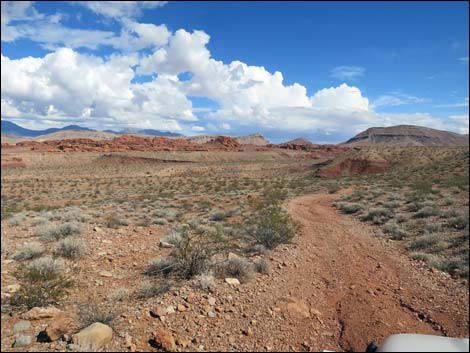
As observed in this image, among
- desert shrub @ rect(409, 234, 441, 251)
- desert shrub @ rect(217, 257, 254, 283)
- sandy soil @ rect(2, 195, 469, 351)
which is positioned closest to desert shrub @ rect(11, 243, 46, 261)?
sandy soil @ rect(2, 195, 469, 351)

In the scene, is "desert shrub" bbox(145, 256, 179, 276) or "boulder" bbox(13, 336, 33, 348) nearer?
"boulder" bbox(13, 336, 33, 348)

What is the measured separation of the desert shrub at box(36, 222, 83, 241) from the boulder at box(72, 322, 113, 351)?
5255 mm

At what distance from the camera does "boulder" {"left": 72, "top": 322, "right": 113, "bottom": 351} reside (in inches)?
154

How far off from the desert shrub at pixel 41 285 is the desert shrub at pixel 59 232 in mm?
2516

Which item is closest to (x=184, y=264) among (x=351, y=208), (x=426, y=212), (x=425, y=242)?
(x=425, y=242)

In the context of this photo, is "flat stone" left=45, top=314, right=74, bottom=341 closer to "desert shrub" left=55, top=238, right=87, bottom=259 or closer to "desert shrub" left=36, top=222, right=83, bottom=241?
"desert shrub" left=55, top=238, right=87, bottom=259

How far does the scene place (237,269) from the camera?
22.3 feet

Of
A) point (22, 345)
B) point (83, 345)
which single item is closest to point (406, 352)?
point (83, 345)

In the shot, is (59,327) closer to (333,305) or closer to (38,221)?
(333,305)

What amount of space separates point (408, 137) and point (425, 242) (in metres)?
165

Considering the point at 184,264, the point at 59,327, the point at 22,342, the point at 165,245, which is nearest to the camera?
the point at 22,342

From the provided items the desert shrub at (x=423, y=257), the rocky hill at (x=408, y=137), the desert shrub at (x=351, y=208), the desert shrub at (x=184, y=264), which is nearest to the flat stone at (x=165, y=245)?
the desert shrub at (x=184, y=264)

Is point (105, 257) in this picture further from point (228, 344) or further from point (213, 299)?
point (228, 344)

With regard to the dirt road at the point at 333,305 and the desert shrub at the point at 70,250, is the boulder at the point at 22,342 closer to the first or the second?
the dirt road at the point at 333,305
